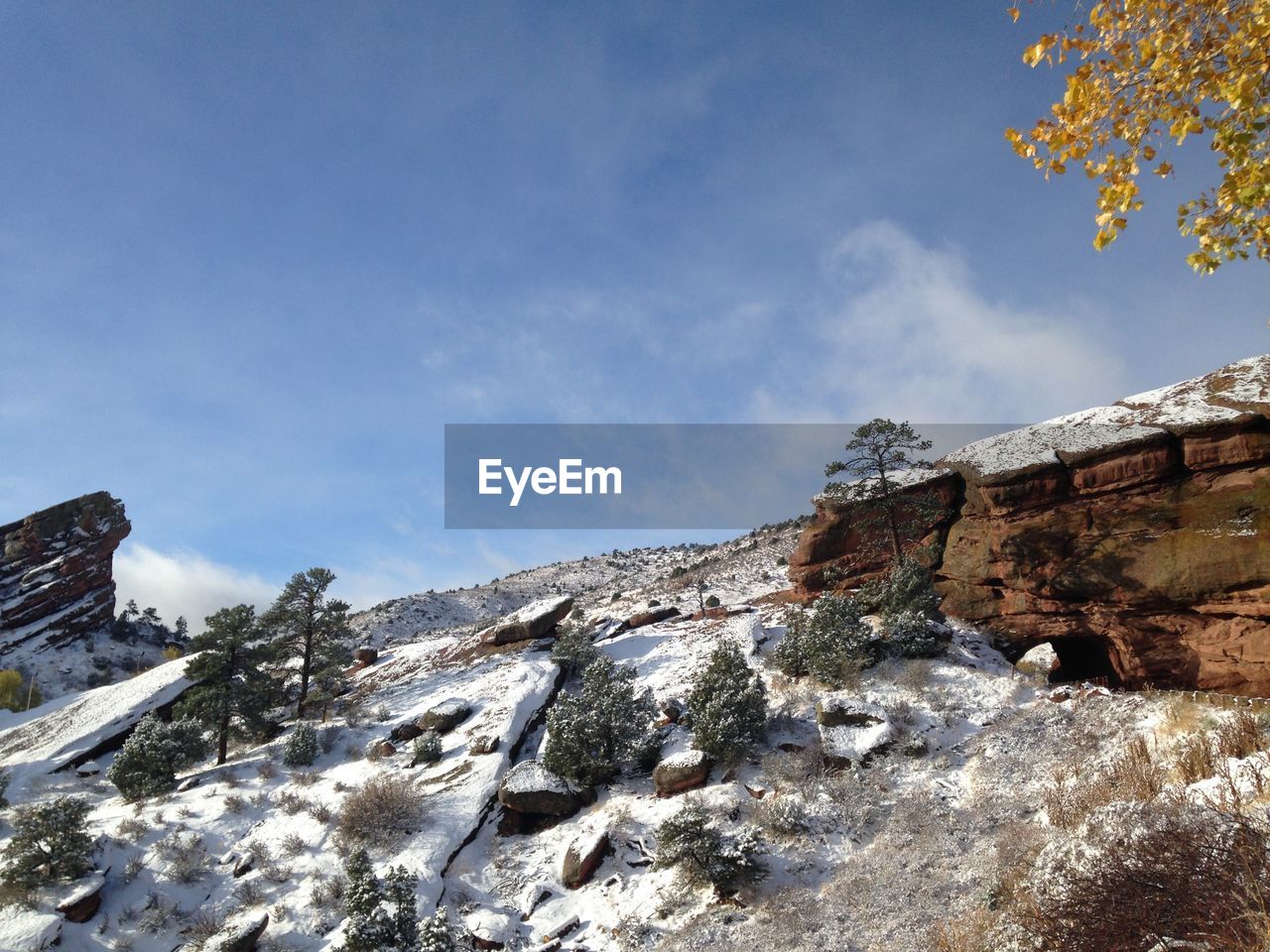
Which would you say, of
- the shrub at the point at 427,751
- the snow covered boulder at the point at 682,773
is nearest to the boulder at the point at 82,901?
the shrub at the point at 427,751

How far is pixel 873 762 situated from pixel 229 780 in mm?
21701

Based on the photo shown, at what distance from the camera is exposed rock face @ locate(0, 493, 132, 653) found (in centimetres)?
5150

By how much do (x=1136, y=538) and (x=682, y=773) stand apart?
15433 millimetres

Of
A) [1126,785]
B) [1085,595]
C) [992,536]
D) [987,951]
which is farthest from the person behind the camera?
[992,536]

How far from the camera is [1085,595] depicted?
19766mm

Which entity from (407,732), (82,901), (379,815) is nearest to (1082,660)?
(379,815)

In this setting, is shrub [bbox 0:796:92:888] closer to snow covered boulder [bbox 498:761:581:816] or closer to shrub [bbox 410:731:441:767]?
shrub [bbox 410:731:441:767]

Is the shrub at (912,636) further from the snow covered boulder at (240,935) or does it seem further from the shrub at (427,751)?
the snow covered boulder at (240,935)

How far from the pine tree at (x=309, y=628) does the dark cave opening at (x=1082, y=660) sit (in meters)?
29.1

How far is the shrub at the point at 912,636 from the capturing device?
66.7 feet

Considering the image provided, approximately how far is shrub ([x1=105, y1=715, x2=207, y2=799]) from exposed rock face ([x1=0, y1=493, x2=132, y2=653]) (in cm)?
4055

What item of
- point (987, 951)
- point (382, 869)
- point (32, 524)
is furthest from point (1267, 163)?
point (32, 524)

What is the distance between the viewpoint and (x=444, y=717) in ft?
78.8

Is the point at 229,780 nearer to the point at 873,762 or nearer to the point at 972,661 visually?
the point at 873,762
